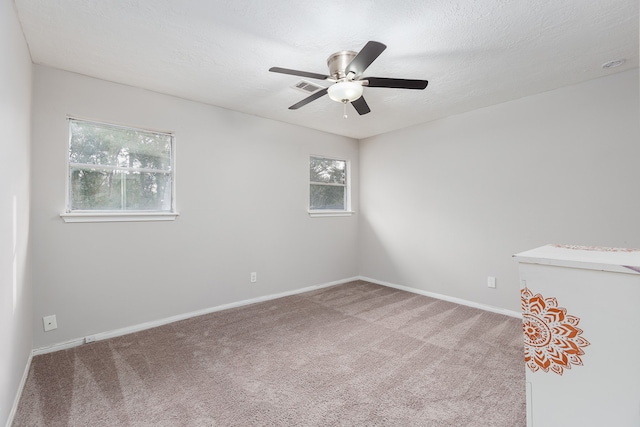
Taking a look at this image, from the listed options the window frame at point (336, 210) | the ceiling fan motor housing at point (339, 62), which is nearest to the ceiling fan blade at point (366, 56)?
the ceiling fan motor housing at point (339, 62)

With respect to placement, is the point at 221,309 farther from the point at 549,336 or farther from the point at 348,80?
the point at 549,336

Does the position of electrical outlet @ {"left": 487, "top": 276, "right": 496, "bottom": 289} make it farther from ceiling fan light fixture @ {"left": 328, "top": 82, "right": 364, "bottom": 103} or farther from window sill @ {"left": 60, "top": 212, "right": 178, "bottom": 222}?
window sill @ {"left": 60, "top": 212, "right": 178, "bottom": 222}

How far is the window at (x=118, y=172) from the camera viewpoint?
2.74 metres

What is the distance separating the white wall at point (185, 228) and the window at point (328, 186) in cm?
18

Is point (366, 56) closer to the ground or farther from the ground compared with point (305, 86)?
closer to the ground

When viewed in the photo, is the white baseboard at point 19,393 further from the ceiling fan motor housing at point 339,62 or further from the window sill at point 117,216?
the ceiling fan motor housing at point 339,62

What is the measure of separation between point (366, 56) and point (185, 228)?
2585 mm

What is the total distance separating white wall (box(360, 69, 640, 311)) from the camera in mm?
2758

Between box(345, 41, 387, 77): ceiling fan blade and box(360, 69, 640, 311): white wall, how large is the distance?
230cm

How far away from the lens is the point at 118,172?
2941 millimetres

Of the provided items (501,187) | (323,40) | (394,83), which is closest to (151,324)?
(323,40)

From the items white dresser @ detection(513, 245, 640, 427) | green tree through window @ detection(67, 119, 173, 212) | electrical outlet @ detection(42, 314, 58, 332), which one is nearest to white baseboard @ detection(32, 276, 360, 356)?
electrical outlet @ detection(42, 314, 58, 332)

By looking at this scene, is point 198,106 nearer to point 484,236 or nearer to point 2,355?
point 2,355

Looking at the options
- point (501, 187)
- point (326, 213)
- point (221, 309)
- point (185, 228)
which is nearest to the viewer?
point (185, 228)
